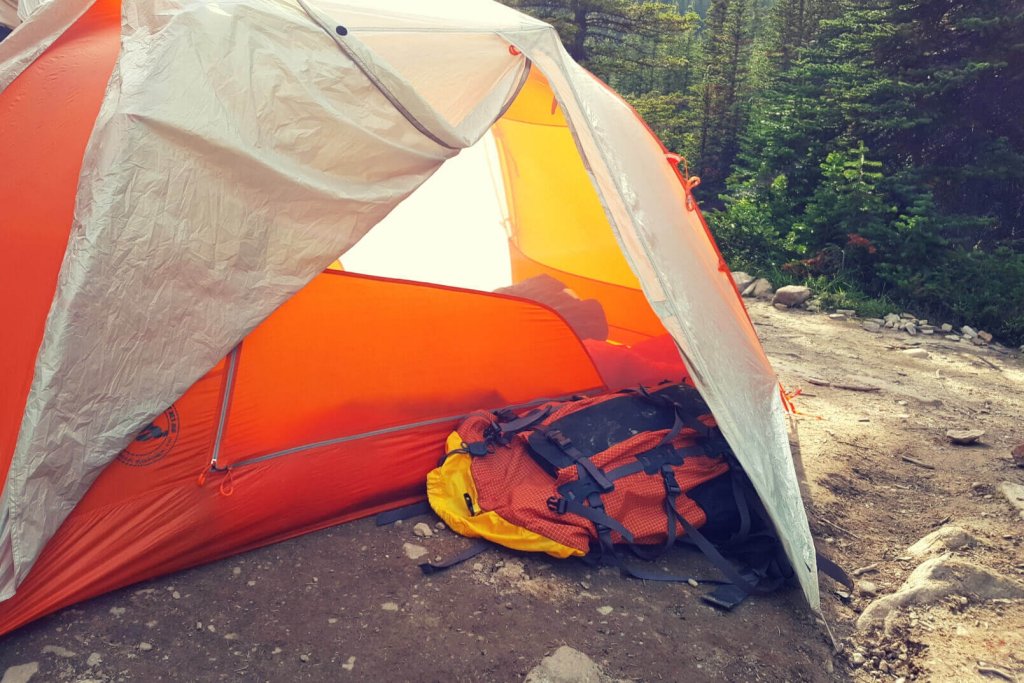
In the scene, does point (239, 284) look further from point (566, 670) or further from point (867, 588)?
point (867, 588)

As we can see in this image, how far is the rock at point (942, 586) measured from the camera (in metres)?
2.79

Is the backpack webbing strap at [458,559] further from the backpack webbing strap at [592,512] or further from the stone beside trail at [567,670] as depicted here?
the stone beside trail at [567,670]

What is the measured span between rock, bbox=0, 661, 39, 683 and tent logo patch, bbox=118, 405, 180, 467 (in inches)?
24.9

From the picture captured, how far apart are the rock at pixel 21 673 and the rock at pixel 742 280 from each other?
6.99m

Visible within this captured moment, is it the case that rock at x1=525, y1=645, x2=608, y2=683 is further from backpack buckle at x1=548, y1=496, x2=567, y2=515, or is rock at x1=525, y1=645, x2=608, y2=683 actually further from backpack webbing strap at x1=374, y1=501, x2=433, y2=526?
backpack webbing strap at x1=374, y1=501, x2=433, y2=526

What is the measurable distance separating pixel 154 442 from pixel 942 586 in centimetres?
Answer: 286

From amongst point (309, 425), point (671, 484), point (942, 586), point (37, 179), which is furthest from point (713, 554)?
point (37, 179)

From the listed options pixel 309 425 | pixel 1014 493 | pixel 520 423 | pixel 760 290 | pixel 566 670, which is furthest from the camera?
pixel 760 290

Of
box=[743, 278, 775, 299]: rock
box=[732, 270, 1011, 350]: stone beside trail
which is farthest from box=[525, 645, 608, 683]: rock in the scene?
box=[743, 278, 775, 299]: rock

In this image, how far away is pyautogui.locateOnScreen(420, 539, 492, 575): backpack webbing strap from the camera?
2838 mm

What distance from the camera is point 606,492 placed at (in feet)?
10.0

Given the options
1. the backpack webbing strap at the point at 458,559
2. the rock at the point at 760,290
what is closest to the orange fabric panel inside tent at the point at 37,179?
the backpack webbing strap at the point at 458,559

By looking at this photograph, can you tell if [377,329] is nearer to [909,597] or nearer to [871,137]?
[909,597]

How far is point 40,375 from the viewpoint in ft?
7.79
